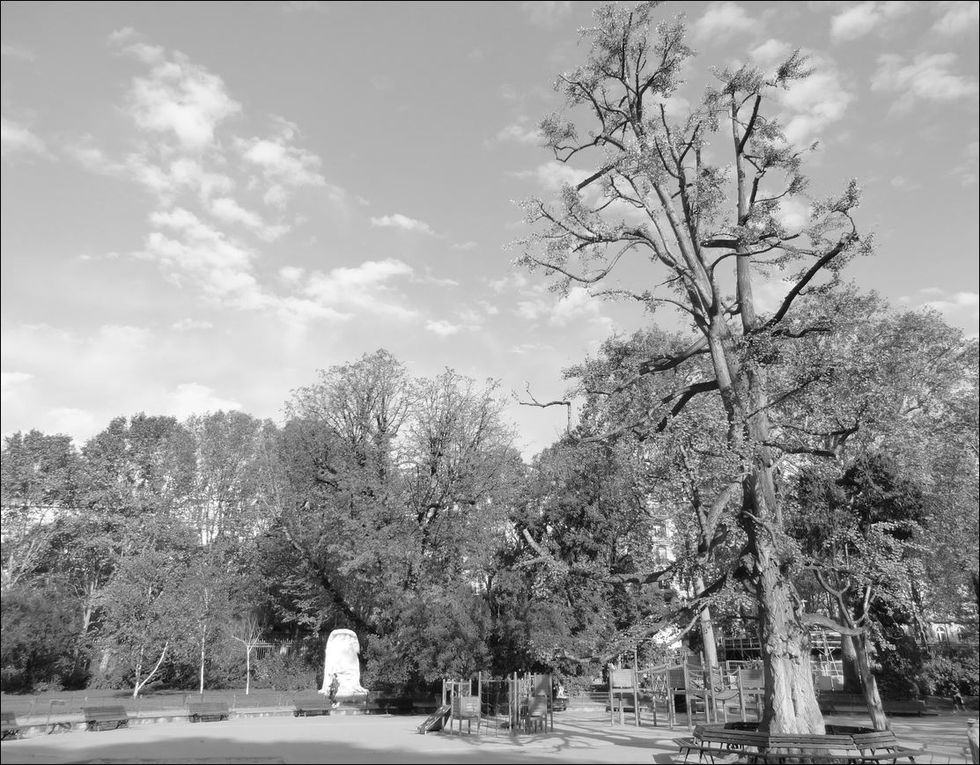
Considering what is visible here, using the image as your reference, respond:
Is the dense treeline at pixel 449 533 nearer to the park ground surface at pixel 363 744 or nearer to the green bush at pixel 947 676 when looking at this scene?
the green bush at pixel 947 676

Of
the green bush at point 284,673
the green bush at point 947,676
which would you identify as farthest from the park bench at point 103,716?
the green bush at point 947,676


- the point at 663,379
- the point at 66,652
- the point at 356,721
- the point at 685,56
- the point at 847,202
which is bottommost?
the point at 356,721

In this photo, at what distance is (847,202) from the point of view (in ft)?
46.4

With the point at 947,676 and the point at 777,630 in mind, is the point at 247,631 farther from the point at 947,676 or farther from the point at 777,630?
the point at 947,676

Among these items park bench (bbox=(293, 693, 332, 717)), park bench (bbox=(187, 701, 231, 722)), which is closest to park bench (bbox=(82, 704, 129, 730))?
park bench (bbox=(187, 701, 231, 722))

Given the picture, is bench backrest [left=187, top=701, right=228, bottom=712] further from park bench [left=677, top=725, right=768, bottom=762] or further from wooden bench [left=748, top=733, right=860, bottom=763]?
wooden bench [left=748, top=733, right=860, bottom=763]

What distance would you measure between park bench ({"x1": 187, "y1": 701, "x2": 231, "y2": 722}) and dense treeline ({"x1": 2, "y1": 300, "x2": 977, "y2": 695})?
5455 millimetres

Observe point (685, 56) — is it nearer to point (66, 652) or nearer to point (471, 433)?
point (471, 433)

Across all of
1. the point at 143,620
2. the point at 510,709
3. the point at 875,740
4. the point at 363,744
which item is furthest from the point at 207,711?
the point at 875,740

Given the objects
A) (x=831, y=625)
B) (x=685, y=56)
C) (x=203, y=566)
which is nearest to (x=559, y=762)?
(x=831, y=625)

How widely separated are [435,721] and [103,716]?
9.80m

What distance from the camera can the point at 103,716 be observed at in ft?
63.1

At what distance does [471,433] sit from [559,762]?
68.7ft

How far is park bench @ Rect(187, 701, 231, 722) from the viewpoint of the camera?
888 inches
